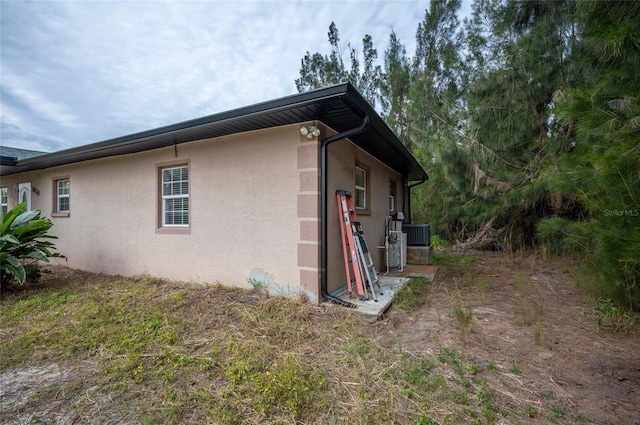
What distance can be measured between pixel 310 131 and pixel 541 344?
3.45 metres

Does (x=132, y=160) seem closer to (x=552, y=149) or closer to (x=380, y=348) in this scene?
(x=380, y=348)

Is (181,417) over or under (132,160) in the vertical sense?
under

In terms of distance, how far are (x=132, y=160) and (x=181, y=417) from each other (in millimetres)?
5240

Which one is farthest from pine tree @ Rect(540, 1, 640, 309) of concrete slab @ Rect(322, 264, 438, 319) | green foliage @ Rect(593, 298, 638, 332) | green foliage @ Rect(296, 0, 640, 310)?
concrete slab @ Rect(322, 264, 438, 319)

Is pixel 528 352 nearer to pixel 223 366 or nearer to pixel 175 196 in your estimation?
pixel 223 366

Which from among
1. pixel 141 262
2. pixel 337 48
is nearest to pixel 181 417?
pixel 141 262

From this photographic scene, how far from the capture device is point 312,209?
12.8 ft

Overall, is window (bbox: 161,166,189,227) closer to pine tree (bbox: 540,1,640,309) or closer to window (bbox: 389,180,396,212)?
window (bbox: 389,180,396,212)

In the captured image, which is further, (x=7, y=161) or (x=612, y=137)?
(x=7, y=161)

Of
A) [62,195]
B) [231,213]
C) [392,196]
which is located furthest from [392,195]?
[62,195]

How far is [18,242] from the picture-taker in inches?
180

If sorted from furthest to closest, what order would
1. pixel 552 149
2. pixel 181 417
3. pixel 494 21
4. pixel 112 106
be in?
pixel 112 106
pixel 494 21
pixel 552 149
pixel 181 417

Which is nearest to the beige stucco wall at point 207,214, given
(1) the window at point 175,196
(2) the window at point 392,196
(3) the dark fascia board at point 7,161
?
(1) the window at point 175,196

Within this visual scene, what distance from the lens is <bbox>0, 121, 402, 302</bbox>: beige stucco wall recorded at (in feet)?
13.1
